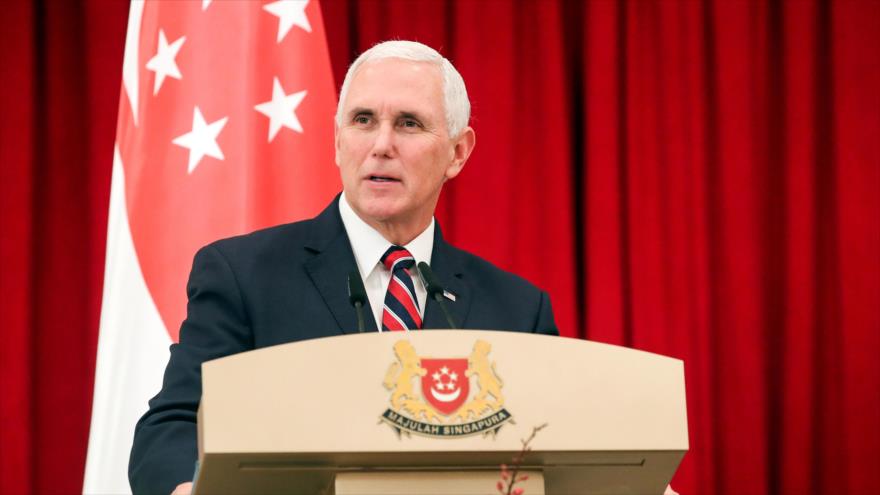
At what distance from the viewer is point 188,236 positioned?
129 inches

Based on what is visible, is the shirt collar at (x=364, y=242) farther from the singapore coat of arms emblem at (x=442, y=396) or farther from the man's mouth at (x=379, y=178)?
the singapore coat of arms emblem at (x=442, y=396)

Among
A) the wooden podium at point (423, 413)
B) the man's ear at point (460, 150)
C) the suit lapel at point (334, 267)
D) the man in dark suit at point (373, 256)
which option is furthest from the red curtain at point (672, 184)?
the wooden podium at point (423, 413)

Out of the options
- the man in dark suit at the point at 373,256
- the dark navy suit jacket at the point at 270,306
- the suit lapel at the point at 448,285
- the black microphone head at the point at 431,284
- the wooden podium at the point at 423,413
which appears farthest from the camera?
the suit lapel at the point at 448,285

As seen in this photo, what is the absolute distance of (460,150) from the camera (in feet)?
8.69

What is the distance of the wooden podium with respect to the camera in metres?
1.39

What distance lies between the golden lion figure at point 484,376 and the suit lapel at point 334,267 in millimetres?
674

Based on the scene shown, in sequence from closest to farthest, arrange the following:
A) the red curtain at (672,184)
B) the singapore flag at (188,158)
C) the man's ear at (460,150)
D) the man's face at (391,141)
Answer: the man's face at (391,141) < the man's ear at (460,150) < the singapore flag at (188,158) < the red curtain at (672,184)

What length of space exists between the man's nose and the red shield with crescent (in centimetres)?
95

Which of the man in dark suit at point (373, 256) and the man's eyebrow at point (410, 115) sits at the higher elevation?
the man's eyebrow at point (410, 115)

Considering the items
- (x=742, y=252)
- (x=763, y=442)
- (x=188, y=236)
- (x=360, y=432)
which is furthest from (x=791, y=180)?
(x=360, y=432)

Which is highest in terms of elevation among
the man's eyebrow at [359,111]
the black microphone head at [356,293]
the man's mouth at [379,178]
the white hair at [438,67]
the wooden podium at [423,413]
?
the white hair at [438,67]

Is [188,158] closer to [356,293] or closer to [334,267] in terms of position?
[334,267]

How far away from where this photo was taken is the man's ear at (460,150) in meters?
2.58

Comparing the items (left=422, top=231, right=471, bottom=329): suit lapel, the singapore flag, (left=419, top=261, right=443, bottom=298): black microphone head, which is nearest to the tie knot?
(left=422, top=231, right=471, bottom=329): suit lapel
